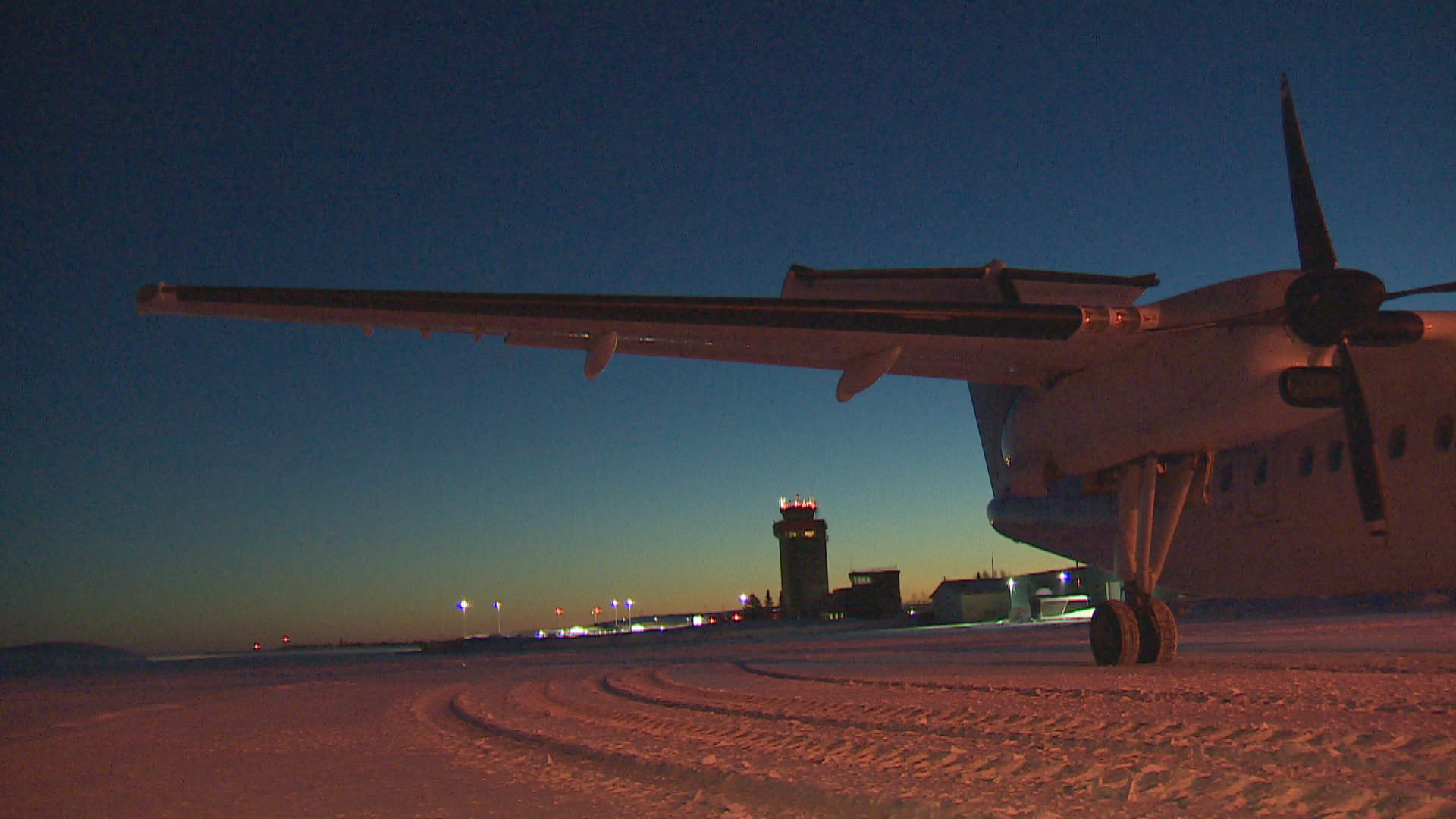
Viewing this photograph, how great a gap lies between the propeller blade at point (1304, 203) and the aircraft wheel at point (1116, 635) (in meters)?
3.69

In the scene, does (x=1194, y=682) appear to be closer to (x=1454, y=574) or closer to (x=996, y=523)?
(x=1454, y=574)

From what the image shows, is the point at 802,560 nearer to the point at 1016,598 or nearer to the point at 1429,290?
the point at 1016,598

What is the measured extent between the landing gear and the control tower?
48117mm

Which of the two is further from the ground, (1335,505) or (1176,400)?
(1176,400)

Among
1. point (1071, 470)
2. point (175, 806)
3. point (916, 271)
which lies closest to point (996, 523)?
point (1071, 470)

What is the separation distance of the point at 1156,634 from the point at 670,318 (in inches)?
231

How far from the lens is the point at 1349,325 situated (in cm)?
782

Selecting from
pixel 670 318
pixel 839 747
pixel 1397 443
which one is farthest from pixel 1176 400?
pixel 839 747

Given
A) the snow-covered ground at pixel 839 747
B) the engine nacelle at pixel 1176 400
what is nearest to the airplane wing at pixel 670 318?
the engine nacelle at pixel 1176 400

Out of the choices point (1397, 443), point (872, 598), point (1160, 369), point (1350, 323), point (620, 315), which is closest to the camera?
point (620, 315)

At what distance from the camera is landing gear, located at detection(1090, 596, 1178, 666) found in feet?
30.4

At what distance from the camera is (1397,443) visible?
8.90 meters

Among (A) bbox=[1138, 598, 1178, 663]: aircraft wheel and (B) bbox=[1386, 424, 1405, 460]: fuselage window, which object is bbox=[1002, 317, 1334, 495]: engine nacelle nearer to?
(B) bbox=[1386, 424, 1405, 460]: fuselage window

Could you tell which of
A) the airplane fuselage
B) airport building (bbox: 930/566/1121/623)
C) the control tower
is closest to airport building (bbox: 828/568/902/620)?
the control tower
